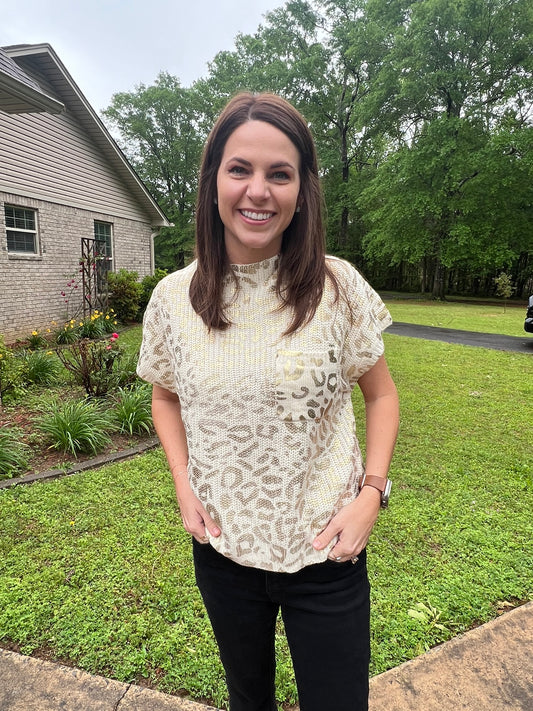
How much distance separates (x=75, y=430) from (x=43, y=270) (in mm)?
6978

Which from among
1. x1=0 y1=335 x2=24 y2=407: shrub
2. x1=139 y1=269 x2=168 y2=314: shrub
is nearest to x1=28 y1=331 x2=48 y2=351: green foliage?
x1=0 y1=335 x2=24 y2=407: shrub

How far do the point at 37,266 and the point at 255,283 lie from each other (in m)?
9.87

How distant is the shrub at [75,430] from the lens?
398 cm

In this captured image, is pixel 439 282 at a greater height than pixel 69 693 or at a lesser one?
greater

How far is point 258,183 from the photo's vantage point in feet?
3.32

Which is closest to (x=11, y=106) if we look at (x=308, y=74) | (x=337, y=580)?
(x=337, y=580)

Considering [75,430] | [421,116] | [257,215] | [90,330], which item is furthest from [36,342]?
[421,116]

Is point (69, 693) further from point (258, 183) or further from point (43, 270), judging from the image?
point (43, 270)

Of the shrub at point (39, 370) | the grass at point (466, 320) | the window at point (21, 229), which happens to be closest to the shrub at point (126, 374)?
the shrub at point (39, 370)

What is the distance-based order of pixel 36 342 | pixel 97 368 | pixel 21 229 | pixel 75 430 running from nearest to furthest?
pixel 75 430, pixel 97 368, pixel 36 342, pixel 21 229

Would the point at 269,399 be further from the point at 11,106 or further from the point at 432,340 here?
the point at 432,340

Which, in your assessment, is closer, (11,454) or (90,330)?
(11,454)

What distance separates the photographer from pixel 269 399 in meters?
1.01

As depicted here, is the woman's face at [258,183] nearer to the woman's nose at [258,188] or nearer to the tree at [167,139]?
the woman's nose at [258,188]
